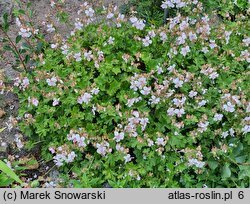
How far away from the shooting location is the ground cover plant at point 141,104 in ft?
11.7

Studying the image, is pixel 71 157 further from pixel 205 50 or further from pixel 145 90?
pixel 205 50

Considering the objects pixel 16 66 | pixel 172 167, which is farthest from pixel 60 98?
pixel 172 167

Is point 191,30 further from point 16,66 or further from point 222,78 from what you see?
point 16,66

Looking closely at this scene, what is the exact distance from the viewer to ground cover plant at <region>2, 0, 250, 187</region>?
11.7 ft

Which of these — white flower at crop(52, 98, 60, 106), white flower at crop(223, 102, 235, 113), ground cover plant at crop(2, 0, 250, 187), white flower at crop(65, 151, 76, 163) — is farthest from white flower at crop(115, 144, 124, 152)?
white flower at crop(223, 102, 235, 113)

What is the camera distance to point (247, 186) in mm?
3623

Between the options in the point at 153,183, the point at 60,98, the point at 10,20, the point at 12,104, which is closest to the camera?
the point at 153,183

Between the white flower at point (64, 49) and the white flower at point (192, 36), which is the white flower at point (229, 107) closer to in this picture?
the white flower at point (192, 36)

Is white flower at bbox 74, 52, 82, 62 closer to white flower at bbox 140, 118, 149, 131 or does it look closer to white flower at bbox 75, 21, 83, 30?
white flower at bbox 75, 21, 83, 30

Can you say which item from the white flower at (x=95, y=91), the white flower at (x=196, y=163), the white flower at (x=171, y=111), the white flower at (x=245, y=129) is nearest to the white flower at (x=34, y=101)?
the white flower at (x=95, y=91)

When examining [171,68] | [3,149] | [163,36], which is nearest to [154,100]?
[171,68]

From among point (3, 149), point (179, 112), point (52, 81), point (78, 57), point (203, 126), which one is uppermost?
point (78, 57)

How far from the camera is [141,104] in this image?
3.71 metres

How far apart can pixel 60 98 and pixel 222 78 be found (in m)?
1.37
